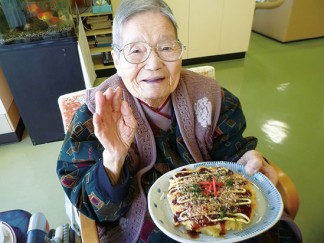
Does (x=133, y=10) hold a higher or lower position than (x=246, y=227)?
higher

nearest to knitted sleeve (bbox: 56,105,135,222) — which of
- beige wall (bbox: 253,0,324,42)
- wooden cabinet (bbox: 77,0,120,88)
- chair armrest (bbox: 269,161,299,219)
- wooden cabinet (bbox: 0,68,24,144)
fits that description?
chair armrest (bbox: 269,161,299,219)

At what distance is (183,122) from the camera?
101 centimetres

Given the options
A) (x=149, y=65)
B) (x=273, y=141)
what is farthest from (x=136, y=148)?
(x=273, y=141)

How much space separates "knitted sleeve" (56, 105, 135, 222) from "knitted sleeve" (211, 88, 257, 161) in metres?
0.41

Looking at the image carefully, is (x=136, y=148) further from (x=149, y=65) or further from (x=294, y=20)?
(x=294, y=20)

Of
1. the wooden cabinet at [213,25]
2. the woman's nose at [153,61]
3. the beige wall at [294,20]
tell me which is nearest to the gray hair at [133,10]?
the woman's nose at [153,61]

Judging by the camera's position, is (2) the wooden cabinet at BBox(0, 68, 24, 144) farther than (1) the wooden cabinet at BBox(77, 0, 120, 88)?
No

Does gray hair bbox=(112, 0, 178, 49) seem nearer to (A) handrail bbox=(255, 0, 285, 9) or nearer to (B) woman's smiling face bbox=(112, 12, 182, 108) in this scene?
(B) woman's smiling face bbox=(112, 12, 182, 108)

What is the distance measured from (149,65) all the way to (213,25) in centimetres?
284

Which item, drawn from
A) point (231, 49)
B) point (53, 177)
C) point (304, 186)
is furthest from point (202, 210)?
point (231, 49)

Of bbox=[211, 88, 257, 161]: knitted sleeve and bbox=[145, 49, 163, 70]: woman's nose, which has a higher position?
bbox=[145, 49, 163, 70]: woman's nose

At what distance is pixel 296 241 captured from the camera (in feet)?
3.01

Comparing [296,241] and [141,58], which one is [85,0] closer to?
[141,58]

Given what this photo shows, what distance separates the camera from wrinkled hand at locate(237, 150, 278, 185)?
89cm
